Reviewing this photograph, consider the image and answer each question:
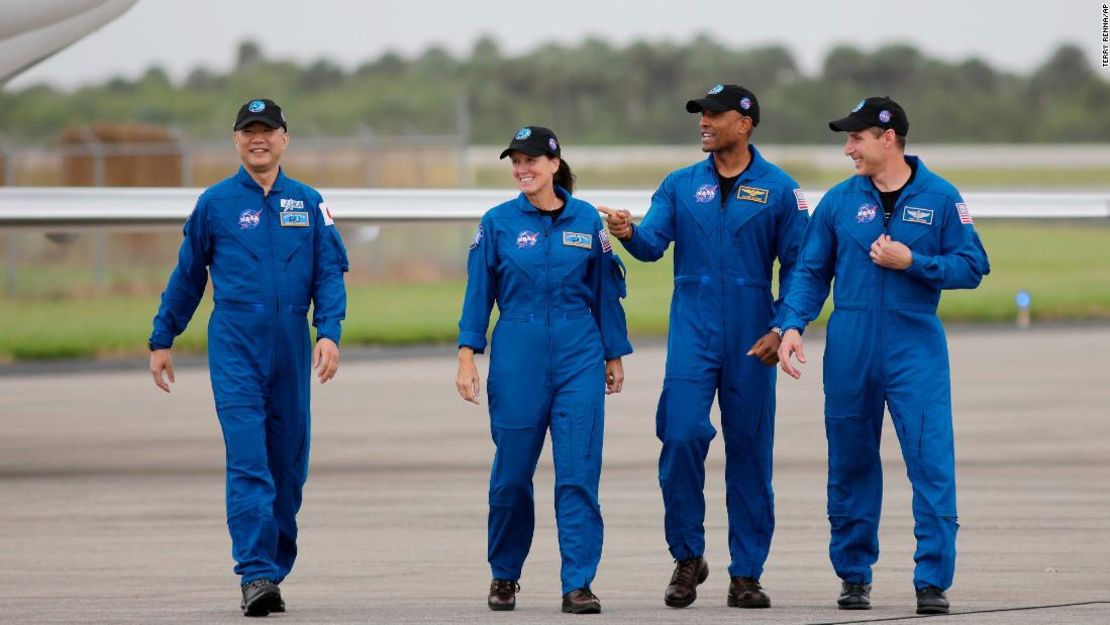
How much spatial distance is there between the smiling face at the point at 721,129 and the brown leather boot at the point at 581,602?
1984mm

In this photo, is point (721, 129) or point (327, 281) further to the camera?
point (721, 129)

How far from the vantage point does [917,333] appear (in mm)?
7199

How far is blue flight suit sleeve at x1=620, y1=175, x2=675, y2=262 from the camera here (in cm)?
750

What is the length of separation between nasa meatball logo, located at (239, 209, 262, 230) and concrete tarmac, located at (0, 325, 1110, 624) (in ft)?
5.15

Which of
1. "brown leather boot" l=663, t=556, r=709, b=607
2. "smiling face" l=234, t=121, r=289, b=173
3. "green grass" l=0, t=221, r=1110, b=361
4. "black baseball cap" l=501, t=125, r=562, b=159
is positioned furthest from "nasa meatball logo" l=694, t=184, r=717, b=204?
"green grass" l=0, t=221, r=1110, b=361

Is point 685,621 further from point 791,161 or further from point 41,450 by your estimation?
point 791,161

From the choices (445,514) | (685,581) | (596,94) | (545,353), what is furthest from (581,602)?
(596,94)

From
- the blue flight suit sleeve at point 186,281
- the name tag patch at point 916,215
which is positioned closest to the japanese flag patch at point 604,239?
the name tag patch at point 916,215

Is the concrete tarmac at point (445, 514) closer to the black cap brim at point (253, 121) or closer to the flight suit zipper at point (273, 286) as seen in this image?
the flight suit zipper at point (273, 286)

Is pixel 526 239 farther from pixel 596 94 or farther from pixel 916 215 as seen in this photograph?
pixel 596 94

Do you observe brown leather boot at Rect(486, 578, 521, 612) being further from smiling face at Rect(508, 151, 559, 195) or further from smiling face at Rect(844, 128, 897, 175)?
smiling face at Rect(844, 128, 897, 175)

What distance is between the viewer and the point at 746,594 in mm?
7328

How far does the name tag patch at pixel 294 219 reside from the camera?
24.3 ft

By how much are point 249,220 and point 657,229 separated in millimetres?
1721
